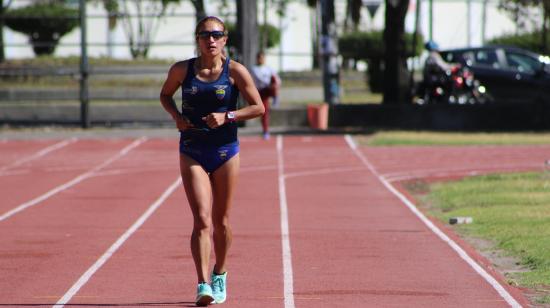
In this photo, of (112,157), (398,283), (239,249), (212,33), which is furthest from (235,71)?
(112,157)

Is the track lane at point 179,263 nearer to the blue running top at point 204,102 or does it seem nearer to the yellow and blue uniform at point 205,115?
the yellow and blue uniform at point 205,115

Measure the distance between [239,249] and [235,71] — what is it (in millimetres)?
3668

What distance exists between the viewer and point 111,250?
12.1 metres

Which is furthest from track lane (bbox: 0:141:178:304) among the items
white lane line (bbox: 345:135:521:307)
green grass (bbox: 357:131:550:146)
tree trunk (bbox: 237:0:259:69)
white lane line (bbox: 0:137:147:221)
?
tree trunk (bbox: 237:0:259:69)

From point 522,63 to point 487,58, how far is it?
0.87 meters

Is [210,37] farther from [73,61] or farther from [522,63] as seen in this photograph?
[73,61]

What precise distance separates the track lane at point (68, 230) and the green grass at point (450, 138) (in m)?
6.14

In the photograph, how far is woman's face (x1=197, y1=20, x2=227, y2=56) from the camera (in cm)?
875

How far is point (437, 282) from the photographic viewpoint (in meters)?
10.3

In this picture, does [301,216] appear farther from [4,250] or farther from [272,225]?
[4,250]

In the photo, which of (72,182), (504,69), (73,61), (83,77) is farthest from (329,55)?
(72,182)

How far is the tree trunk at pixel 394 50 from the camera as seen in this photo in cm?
3203

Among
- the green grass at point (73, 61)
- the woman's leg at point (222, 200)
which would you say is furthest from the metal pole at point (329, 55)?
the woman's leg at point (222, 200)

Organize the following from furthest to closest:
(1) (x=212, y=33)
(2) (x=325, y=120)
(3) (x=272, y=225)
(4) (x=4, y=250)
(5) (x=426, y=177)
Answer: (2) (x=325, y=120)
(5) (x=426, y=177)
(3) (x=272, y=225)
(4) (x=4, y=250)
(1) (x=212, y=33)
